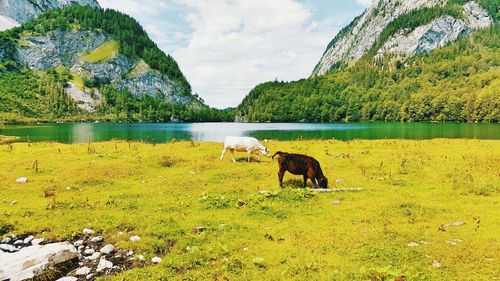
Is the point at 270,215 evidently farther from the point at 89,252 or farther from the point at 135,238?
the point at 89,252

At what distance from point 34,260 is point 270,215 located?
8.60m

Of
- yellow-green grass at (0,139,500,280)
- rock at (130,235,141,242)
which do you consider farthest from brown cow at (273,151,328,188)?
rock at (130,235,141,242)

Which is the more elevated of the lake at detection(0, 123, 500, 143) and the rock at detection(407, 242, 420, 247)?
the rock at detection(407, 242, 420, 247)

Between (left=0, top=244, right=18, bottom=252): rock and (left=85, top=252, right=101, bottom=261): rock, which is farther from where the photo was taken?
(left=0, top=244, right=18, bottom=252): rock

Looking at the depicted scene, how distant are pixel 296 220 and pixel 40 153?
25.8 m

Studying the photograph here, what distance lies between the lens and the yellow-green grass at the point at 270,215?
34.7 ft

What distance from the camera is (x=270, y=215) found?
612 inches

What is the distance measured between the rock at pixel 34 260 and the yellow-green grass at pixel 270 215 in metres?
1.94

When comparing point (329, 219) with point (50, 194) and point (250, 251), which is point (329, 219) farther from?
point (50, 194)

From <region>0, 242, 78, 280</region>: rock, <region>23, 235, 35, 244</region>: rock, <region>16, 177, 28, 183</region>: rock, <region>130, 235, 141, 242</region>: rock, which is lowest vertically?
<region>23, 235, 35, 244</region>: rock

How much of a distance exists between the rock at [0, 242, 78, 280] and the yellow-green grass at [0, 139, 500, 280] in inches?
76.4

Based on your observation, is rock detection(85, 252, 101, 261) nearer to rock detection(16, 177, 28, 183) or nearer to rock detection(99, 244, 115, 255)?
rock detection(99, 244, 115, 255)

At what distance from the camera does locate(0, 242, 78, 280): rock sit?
32.4 ft

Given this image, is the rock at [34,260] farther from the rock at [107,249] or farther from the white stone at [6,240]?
the white stone at [6,240]
